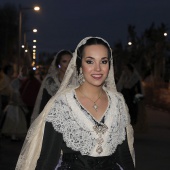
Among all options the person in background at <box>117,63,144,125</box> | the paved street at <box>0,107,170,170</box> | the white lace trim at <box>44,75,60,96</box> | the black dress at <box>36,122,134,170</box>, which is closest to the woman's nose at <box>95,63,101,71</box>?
the black dress at <box>36,122,134,170</box>

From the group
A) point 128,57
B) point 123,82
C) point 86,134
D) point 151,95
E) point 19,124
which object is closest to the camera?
point 86,134

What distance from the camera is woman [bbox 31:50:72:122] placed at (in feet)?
26.9

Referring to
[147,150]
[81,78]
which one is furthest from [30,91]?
[81,78]

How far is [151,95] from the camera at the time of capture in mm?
29297

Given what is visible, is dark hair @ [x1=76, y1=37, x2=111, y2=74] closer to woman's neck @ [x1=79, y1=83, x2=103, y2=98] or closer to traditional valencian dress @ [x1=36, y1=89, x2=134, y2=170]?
woman's neck @ [x1=79, y1=83, x2=103, y2=98]

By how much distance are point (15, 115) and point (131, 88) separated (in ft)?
10.3

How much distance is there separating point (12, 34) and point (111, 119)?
216ft

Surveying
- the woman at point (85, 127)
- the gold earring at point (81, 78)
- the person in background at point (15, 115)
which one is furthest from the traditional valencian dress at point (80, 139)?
the person in background at point (15, 115)

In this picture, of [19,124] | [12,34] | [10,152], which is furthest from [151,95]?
[12,34]

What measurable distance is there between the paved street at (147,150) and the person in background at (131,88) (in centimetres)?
71

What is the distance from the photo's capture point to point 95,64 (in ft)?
13.1

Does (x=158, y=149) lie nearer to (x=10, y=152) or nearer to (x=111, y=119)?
(x=10, y=152)

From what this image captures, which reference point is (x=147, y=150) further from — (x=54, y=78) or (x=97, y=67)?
(x=97, y=67)

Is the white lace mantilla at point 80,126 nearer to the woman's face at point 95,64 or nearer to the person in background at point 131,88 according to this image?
the woman's face at point 95,64
